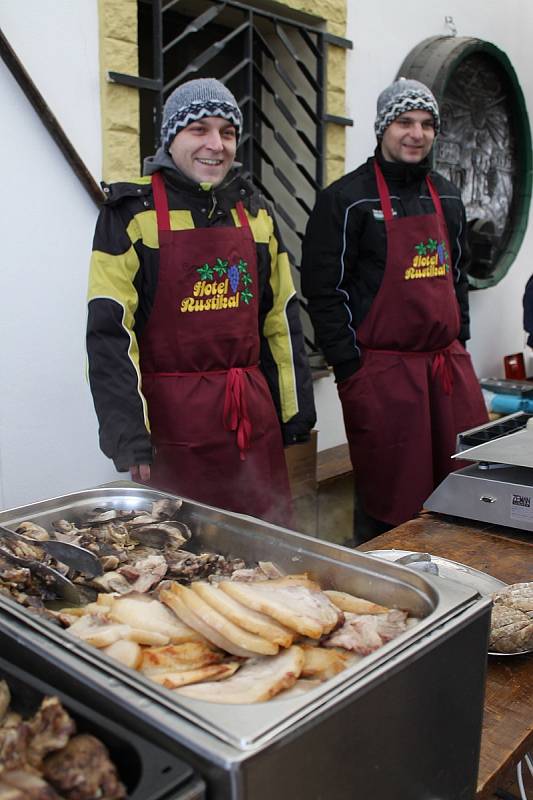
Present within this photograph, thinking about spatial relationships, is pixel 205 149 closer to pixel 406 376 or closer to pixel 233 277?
pixel 233 277

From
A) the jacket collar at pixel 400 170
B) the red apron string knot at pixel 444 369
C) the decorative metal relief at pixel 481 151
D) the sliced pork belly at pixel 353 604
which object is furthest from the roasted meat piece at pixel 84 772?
the decorative metal relief at pixel 481 151

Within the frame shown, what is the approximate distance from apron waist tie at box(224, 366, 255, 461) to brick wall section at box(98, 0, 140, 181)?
111cm

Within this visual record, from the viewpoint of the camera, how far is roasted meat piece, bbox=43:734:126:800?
77 cm

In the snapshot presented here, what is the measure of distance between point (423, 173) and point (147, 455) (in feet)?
5.98

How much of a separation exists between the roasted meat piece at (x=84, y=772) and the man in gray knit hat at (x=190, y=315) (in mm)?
1664

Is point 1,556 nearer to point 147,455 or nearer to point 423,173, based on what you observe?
point 147,455

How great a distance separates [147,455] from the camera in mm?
2490

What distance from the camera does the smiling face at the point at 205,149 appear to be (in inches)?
102

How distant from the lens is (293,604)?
44.8 inches

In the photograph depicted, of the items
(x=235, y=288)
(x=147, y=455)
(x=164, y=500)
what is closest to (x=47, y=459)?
(x=147, y=455)

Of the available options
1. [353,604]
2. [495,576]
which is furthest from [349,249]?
[353,604]

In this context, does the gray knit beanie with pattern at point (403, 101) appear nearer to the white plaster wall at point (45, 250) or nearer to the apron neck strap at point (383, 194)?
the apron neck strap at point (383, 194)

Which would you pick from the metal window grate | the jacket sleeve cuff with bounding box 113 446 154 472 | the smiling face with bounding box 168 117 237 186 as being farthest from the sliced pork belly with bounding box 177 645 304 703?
the metal window grate

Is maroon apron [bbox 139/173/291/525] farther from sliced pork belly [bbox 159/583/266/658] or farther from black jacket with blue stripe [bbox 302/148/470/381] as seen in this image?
sliced pork belly [bbox 159/583/266/658]
